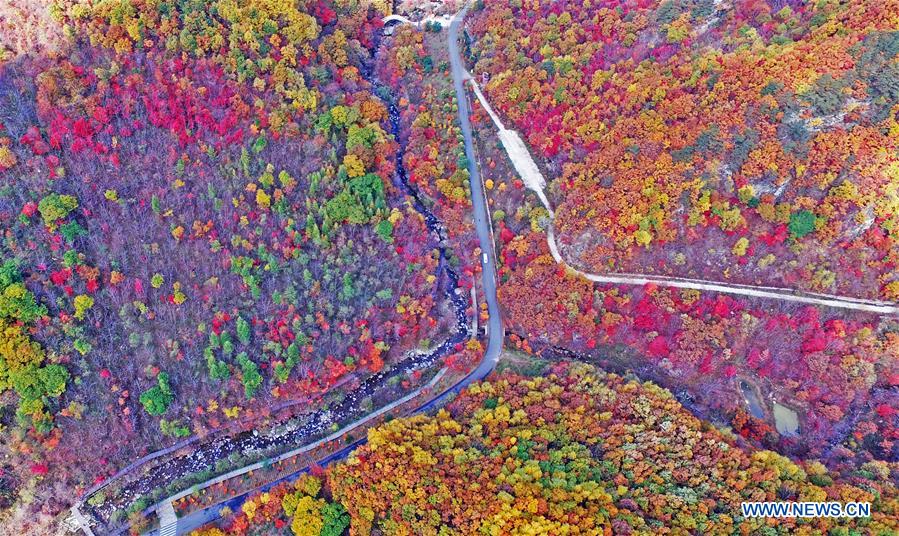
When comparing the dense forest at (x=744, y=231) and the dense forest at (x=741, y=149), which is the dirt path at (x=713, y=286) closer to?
the dense forest at (x=744, y=231)

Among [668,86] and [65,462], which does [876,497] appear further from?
[65,462]

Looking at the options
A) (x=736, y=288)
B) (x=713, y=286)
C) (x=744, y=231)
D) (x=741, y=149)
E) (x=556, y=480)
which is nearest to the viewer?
(x=556, y=480)

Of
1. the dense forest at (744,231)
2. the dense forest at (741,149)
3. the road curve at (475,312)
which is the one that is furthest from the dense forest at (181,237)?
the dense forest at (741,149)

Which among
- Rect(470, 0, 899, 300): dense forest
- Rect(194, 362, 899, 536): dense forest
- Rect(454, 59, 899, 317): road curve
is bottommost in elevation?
Rect(194, 362, 899, 536): dense forest

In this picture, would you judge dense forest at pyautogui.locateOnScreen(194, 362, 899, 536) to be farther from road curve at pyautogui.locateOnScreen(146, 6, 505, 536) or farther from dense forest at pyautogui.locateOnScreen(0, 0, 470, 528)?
dense forest at pyautogui.locateOnScreen(0, 0, 470, 528)

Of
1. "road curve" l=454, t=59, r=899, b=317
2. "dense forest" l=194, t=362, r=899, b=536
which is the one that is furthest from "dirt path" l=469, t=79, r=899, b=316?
"dense forest" l=194, t=362, r=899, b=536

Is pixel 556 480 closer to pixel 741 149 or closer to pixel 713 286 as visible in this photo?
pixel 713 286

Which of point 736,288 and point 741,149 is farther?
point 736,288

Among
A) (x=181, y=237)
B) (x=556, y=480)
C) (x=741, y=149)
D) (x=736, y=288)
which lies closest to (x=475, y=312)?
(x=556, y=480)

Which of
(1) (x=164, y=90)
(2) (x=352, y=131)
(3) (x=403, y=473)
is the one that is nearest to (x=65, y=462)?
(3) (x=403, y=473)
